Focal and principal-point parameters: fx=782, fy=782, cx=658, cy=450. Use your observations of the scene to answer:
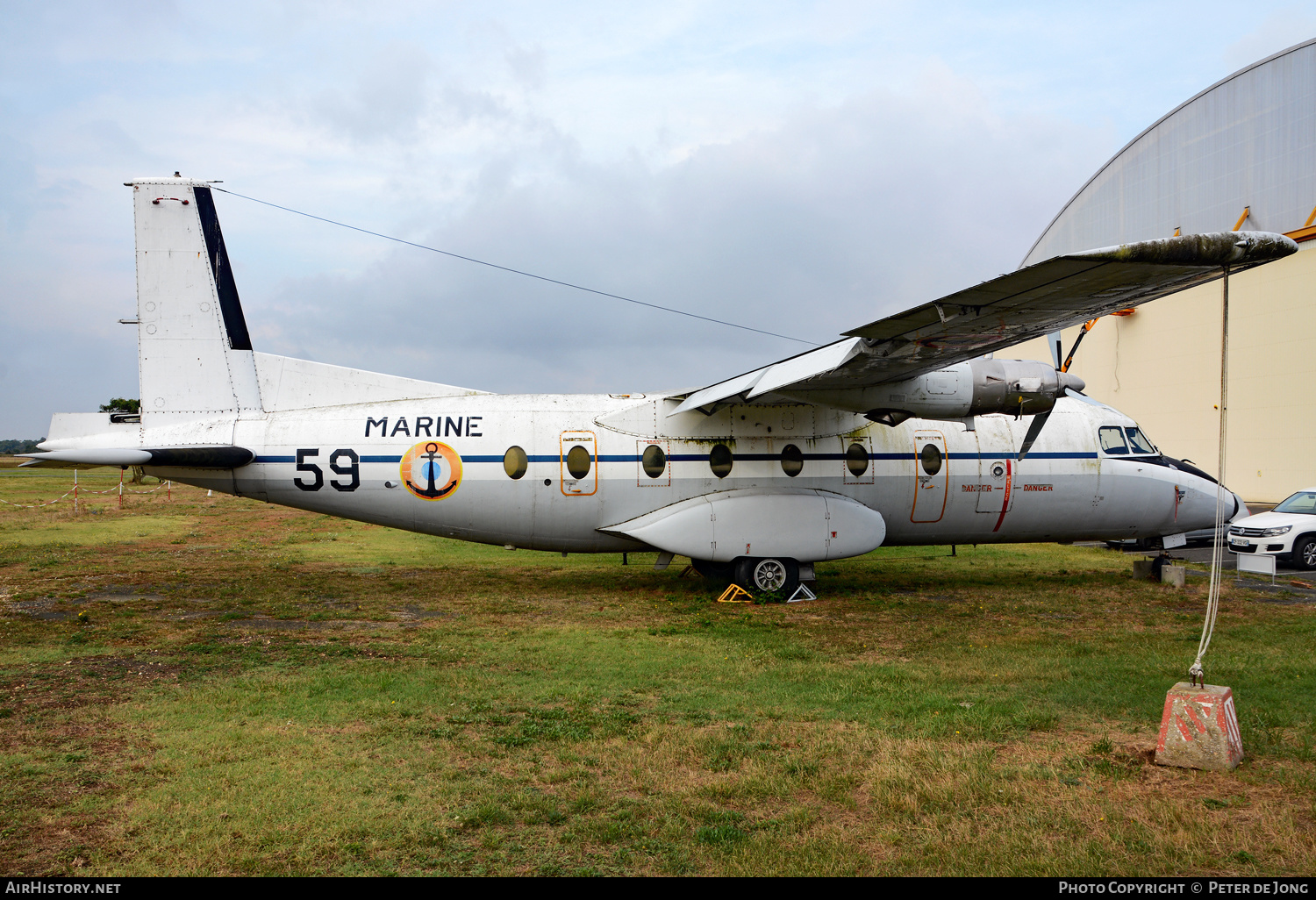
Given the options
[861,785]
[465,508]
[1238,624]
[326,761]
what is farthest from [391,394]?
[1238,624]

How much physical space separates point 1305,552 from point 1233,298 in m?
16.5

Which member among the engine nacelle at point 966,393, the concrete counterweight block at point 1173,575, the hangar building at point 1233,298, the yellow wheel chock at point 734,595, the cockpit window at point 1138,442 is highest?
the hangar building at point 1233,298

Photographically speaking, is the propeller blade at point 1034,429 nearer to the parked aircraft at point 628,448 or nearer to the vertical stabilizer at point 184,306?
the parked aircraft at point 628,448

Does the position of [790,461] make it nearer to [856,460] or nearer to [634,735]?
[856,460]

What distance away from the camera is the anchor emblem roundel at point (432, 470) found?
38.9 ft

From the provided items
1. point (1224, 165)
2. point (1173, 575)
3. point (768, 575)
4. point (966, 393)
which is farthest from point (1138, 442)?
point (1224, 165)

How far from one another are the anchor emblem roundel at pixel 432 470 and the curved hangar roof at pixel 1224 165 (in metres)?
21.0

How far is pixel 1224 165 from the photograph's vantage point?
28.5m

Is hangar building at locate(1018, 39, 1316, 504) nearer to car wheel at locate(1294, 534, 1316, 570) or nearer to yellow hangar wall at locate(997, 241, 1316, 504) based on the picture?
yellow hangar wall at locate(997, 241, 1316, 504)

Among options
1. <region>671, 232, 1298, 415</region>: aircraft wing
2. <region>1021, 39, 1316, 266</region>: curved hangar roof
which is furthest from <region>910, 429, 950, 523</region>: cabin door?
Result: <region>1021, 39, 1316, 266</region>: curved hangar roof

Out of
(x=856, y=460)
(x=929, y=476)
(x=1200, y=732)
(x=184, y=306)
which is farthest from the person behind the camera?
(x=929, y=476)

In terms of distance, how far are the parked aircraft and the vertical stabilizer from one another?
3 centimetres

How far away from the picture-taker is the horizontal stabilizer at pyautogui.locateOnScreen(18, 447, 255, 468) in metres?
11.0

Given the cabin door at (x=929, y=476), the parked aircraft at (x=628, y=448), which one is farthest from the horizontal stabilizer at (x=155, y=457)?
the cabin door at (x=929, y=476)
